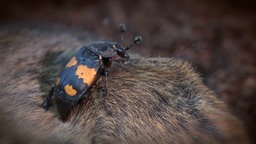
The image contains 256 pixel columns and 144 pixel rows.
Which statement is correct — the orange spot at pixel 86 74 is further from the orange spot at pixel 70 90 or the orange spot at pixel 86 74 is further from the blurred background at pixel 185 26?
the blurred background at pixel 185 26

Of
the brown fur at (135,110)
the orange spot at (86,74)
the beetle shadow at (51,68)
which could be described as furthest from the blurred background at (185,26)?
the orange spot at (86,74)

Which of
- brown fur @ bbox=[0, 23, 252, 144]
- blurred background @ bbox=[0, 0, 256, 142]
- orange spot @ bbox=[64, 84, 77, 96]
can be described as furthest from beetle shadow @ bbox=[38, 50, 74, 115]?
blurred background @ bbox=[0, 0, 256, 142]

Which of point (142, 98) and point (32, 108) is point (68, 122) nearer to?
point (32, 108)

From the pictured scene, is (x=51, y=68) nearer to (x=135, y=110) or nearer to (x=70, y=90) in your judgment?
(x=70, y=90)

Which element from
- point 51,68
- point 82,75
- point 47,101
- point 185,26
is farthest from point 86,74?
point 185,26

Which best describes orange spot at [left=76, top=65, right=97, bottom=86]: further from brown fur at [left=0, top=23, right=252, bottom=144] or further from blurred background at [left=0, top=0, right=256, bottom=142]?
blurred background at [left=0, top=0, right=256, bottom=142]

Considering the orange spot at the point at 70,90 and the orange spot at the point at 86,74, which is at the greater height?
the orange spot at the point at 86,74
